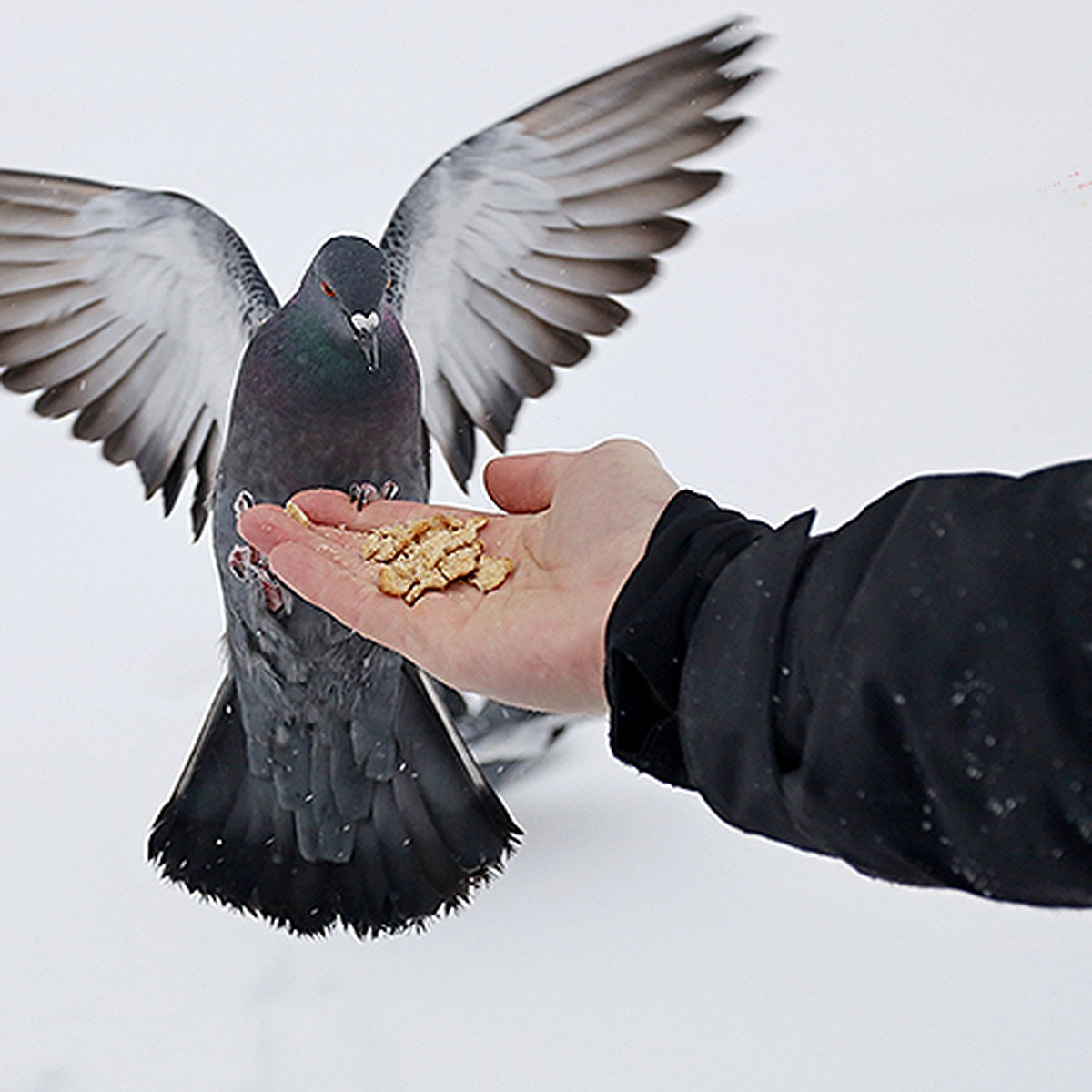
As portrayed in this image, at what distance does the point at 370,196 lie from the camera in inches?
164

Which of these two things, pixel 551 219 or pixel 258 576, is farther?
pixel 551 219

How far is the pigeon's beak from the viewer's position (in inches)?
71.6

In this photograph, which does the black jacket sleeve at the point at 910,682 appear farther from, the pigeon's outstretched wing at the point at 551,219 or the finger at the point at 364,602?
the pigeon's outstretched wing at the point at 551,219

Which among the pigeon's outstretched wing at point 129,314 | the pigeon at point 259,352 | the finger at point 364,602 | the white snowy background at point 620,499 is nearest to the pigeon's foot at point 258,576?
the pigeon at point 259,352

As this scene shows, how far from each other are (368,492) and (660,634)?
0.88 meters

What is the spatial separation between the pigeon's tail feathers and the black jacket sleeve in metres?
1.02

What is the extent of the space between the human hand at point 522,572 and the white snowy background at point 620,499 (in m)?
0.80

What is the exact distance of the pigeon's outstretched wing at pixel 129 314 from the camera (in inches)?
83.3

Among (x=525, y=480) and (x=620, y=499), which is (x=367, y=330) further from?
(x=620, y=499)

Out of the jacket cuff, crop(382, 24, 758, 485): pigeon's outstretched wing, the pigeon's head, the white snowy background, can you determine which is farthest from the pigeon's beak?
the white snowy background

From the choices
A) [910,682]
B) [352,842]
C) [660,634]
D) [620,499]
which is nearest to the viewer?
[910,682]

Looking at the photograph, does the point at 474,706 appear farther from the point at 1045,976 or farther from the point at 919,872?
the point at 919,872

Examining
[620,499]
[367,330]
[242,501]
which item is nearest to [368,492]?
[242,501]

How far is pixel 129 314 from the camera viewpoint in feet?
7.37
